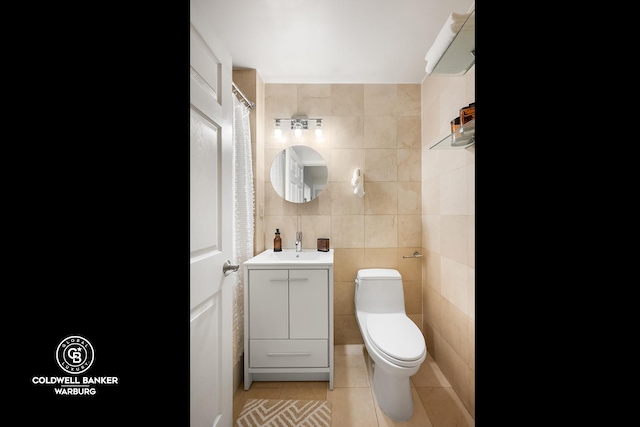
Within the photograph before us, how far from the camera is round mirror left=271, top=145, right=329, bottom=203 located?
7.32 feet

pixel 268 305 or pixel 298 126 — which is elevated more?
pixel 298 126

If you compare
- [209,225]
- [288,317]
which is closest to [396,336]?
[288,317]

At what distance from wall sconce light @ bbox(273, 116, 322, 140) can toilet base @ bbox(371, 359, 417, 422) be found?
1.68 m

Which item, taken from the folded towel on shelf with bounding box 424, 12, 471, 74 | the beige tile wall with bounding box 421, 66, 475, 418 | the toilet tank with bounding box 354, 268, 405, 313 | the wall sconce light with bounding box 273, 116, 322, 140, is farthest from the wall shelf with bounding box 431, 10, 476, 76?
the toilet tank with bounding box 354, 268, 405, 313

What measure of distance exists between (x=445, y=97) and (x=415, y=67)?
0.39 metres

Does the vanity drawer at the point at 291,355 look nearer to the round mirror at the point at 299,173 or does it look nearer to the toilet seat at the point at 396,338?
the toilet seat at the point at 396,338

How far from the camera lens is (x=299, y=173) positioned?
7.35 feet

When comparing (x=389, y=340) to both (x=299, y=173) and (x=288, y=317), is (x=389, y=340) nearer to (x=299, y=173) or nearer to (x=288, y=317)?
(x=288, y=317)

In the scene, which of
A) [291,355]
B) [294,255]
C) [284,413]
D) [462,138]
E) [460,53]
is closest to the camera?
[460,53]

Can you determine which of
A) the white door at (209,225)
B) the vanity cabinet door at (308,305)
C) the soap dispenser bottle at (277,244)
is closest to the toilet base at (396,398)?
the vanity cabinet door at (308,305)

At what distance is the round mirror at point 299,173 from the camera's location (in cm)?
223

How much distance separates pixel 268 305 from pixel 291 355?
0.34 metres

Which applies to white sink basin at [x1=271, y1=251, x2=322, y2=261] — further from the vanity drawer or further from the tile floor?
the tile floor
